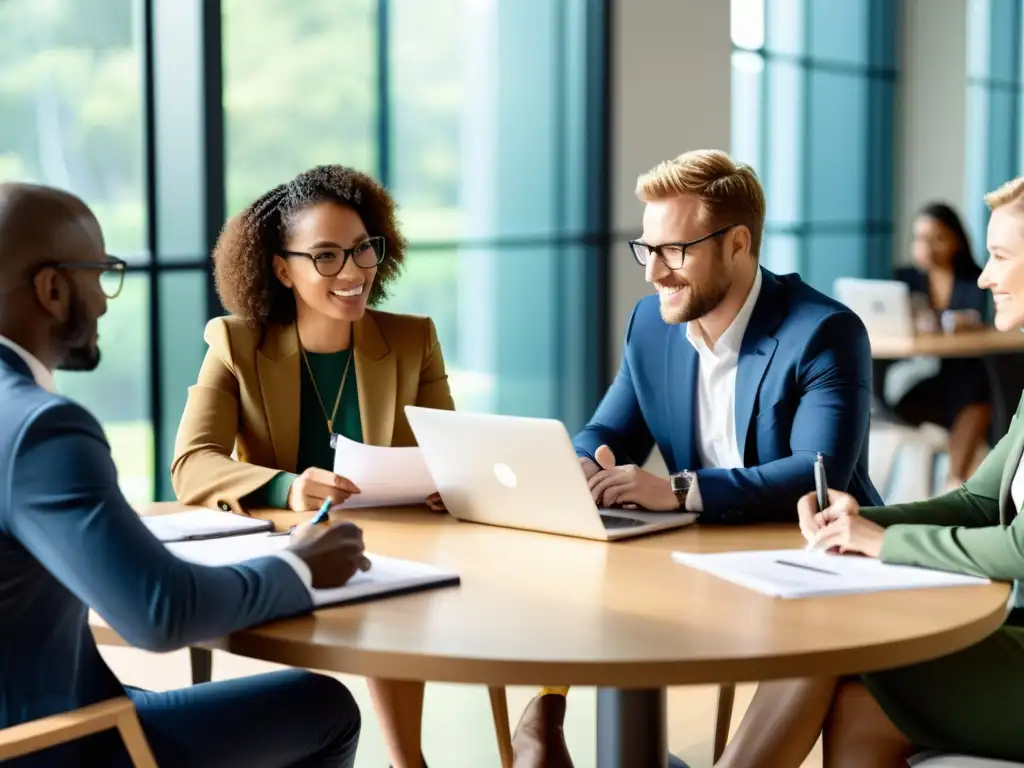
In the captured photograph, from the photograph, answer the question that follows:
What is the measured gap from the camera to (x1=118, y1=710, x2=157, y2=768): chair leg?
1.69 metres

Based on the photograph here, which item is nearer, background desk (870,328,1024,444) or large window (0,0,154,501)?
large window (0,0,154,501)

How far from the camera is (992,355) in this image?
6355 millimetres

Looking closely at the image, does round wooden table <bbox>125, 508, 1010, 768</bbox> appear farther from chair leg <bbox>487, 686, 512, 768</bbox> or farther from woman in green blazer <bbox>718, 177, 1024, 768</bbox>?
chair leg <bbox>487, 686, 512, 768</bbox>

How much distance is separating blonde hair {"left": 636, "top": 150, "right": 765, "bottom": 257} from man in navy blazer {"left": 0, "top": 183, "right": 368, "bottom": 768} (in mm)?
Answer: 1234

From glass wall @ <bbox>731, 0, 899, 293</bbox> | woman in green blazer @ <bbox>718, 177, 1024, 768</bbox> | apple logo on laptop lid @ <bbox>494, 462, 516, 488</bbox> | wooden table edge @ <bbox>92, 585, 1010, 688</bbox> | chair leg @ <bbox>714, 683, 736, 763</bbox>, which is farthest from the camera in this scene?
glass wall @ <bbox>731, 0, 899, 293</bbox>

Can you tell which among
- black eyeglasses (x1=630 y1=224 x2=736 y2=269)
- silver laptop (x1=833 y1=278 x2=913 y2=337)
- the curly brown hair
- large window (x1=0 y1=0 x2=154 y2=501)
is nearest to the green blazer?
black eyeglasses (x1=630 y1=224 x2=736 y2=269)

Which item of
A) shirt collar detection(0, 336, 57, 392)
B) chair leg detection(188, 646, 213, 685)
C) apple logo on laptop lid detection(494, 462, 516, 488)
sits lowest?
chair leg detection(188, 646, 213, 685)

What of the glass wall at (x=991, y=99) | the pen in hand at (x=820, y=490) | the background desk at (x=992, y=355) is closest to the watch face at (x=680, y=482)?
the pen in hand at (x=820, y=490)

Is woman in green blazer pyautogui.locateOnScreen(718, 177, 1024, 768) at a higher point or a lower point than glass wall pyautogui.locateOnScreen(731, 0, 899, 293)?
lower

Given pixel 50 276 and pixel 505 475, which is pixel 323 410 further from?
pixel 50 276

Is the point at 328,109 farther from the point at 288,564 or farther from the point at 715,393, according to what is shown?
the point at 288,564

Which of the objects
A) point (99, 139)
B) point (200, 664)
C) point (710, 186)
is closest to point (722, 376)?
point (710, 186)

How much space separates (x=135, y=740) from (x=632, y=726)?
2.38 ft

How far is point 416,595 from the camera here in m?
1.89
